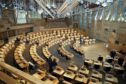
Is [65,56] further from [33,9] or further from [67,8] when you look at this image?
[33,9]

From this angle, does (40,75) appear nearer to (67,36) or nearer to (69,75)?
(69,75)

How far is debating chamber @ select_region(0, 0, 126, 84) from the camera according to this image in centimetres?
1399

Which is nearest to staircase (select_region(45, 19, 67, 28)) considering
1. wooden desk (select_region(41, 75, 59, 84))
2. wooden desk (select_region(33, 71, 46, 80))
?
wooden desk (select_region(33, 71, 46, 80))

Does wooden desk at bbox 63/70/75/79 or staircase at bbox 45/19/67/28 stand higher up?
staircase at bbox 45/19/67/28

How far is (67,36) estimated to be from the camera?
86.3 ft

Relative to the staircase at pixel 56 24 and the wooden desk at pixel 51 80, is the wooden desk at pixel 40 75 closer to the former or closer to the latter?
the wooden desk at pixel 51 80

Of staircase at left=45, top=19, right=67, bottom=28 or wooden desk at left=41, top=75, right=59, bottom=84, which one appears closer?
wooden desk at left=41, top=75, right=59, bottom=84

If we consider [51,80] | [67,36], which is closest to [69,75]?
[51,80]

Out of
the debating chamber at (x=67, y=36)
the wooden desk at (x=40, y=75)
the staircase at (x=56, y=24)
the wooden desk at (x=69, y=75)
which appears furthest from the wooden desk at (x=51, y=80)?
the staircase at (x=56, y=24)

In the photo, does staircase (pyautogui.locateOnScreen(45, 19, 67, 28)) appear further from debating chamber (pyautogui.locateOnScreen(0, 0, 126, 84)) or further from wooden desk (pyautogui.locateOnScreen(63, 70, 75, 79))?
wooden desk (pyautogui.locateOnScreen(63, 70, 75, 79))

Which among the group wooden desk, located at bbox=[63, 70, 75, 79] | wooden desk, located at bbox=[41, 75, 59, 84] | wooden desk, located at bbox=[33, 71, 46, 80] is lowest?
wooden desk, located at bbox=[63, 70, 75, 79]

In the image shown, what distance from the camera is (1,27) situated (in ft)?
66.5

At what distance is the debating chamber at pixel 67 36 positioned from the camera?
14.0 meters

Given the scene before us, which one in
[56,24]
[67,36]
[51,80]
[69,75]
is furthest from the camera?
[56,24]
